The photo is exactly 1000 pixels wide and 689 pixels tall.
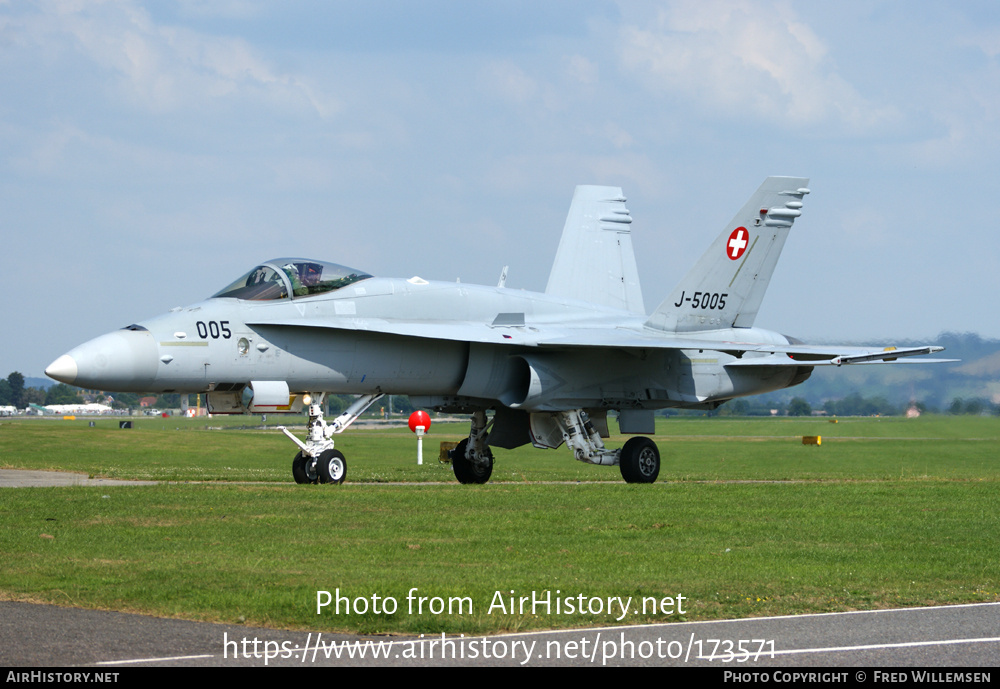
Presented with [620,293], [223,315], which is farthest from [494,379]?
[620,293]

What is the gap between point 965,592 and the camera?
8.90 metres

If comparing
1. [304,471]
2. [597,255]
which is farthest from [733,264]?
[304,471]

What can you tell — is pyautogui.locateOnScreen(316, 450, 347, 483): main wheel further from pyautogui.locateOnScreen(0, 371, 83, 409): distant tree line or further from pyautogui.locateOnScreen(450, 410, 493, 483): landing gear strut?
pyautogui.locateOnScreen(0, 371, 83, 409): distant tree line

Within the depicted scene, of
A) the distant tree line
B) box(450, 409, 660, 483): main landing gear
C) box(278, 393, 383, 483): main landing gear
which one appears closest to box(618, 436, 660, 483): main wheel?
box(450, 409, 660, 483): main landing gear

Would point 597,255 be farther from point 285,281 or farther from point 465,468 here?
point 285,281

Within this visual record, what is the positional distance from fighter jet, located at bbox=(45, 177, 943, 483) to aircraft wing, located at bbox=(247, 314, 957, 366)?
38mm

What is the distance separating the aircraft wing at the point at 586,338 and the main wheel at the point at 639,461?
1.81 metres

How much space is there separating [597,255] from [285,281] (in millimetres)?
8964

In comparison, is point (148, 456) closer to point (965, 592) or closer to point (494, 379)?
point (494, 379)

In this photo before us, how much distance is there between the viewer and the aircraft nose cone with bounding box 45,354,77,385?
15.4 meters

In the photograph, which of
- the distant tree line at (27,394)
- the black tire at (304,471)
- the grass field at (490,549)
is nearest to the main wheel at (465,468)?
the grass field at (490,549)

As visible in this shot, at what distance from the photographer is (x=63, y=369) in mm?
15445

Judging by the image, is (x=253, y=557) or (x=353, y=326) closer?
(x=253, y=557)

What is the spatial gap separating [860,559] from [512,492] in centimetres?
707
